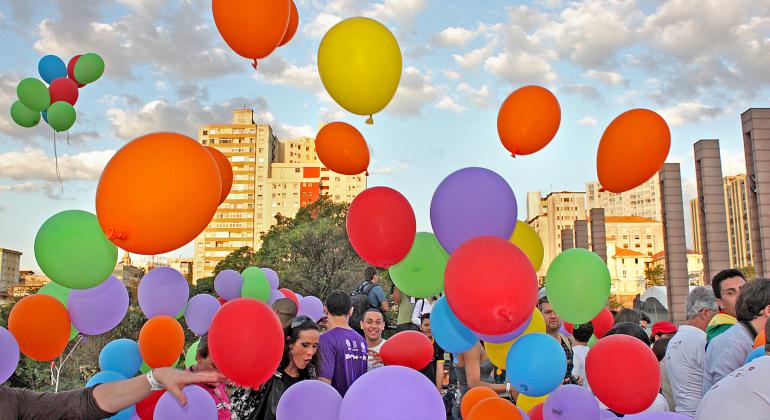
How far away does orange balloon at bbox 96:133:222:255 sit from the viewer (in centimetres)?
234

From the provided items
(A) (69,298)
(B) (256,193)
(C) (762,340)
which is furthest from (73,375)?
(B) (256,193)

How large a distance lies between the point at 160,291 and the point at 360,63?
3.00 metres

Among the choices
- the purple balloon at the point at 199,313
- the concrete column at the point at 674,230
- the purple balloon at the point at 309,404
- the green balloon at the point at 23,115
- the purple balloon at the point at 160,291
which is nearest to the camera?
the purple balloon at the point at 309,404

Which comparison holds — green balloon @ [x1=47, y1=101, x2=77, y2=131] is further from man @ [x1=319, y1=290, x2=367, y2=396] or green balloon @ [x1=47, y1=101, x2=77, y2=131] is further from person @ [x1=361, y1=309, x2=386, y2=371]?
man @ [x1=319, y1=290, x2=367, y2=396]

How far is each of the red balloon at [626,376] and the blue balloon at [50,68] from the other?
23.2 feet

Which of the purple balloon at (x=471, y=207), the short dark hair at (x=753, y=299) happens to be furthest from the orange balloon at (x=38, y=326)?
the short dark hair at (x=753, y=299)

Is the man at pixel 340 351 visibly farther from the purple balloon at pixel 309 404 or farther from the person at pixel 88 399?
the person at pixel 88 399

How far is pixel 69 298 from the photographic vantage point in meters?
4.61

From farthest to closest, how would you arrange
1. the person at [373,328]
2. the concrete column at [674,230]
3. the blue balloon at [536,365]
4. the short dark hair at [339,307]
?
1. the concrete column at [674,230]
2. the person at [373,328]
3. the short dark hair at [339,307]
4. the blue balloon at [536,365]

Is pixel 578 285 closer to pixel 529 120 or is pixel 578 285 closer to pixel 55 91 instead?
pixel 529 120

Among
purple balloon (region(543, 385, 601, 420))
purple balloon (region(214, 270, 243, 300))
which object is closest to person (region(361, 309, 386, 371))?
purple balloon (region(543, 385, 601, 420))

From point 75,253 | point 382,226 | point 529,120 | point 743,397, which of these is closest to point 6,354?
point 75,253

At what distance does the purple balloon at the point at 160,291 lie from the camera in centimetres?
509

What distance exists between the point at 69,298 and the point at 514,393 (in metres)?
3.38
